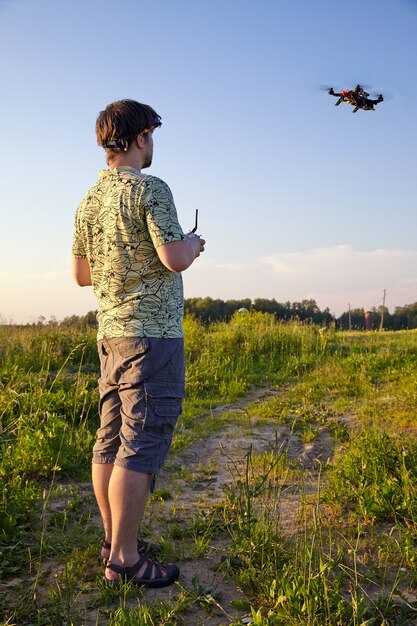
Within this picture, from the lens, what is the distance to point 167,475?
5.07 metres

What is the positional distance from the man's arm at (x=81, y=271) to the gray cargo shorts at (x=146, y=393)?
0.47 metres

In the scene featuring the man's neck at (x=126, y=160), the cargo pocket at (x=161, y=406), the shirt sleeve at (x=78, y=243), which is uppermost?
the man's neck at (x=126, y=160)

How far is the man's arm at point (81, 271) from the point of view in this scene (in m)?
3.29

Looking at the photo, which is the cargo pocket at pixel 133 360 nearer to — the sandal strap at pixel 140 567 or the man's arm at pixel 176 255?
the man's arm at pixel 176 255

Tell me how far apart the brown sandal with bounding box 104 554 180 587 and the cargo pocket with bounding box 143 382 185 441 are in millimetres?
673

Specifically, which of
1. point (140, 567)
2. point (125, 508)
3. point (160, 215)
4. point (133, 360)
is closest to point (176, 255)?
point (160, 215)

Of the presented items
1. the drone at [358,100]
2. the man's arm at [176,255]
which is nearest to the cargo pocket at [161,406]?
the man's arm at [176,255]

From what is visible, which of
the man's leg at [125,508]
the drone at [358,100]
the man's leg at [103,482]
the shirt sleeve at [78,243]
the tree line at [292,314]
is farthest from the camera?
the tree line at [292,314]

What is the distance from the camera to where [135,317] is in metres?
2.91

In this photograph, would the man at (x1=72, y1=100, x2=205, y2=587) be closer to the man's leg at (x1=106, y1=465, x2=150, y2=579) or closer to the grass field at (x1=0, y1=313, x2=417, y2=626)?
the man's leg at (x1=106, y1=465, x2=150, y2=579)

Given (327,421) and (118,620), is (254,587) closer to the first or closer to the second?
(118,620)

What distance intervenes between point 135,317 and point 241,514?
4.81 feet

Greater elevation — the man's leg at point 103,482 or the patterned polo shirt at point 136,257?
the patterned polo shirt at point 136,257

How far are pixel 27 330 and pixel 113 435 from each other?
30.0 feet
